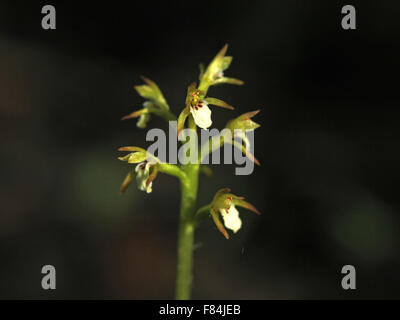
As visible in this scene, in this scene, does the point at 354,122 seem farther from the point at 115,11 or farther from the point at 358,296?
the point at 115,11

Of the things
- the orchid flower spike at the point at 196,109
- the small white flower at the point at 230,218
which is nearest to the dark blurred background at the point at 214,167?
the small white flower at the point at 230,218

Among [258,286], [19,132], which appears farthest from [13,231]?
[258,286]

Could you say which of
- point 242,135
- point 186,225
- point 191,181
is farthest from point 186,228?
point 242,135

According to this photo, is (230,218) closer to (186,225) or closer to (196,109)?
(186,225)

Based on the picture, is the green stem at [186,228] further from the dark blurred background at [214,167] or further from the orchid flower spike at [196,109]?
the dark blurred background at [214,167]

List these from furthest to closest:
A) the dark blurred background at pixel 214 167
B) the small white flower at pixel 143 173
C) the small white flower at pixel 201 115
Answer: the dark blurred background at pixel 214 167 → the small white flower at pixel 143 173 → the small white flower at pixel 201 115
